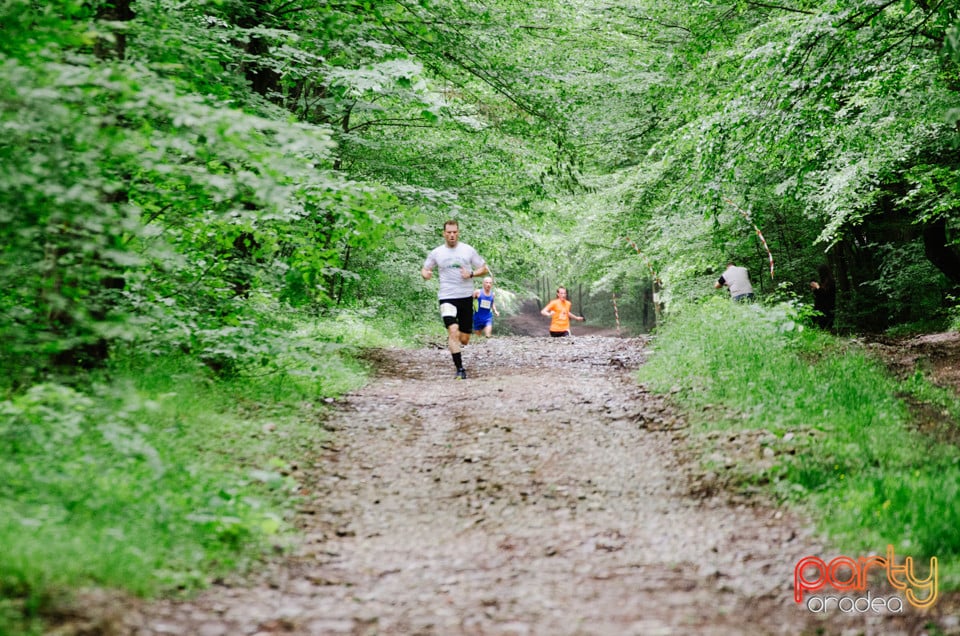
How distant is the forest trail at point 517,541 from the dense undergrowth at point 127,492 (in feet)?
0.85

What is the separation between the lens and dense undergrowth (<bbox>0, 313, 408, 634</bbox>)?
3582mm

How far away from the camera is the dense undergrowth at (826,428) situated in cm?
454

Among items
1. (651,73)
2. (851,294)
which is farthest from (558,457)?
(851,294)

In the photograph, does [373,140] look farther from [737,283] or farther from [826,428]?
[826,428]

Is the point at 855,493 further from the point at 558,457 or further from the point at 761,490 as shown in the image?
the point at 558,457

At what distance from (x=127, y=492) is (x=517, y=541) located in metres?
2.64

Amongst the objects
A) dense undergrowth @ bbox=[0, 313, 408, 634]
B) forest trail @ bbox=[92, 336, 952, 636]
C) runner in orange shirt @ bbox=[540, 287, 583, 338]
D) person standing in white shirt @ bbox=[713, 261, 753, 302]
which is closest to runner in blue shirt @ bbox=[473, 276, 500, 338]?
runner in orange shirt @ bbox=[540, 287, 583, 338]

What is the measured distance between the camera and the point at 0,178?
4035 mm

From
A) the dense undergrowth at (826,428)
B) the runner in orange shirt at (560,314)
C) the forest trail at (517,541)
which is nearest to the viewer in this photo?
the forest trail at (517,541)

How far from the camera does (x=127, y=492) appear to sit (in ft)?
15.0

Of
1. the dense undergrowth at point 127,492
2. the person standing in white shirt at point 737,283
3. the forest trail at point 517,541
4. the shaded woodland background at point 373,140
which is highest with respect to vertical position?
the shaded woodland background at point 373,140

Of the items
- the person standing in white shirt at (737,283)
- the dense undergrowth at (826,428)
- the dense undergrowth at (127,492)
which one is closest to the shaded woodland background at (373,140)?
the dense undergrowth at (127,492)

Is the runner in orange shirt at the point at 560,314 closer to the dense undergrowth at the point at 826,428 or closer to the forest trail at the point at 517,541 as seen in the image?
the dense undergrowth at the point at 826,428

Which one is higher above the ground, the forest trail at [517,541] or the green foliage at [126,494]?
the green foliage at [126,494]
